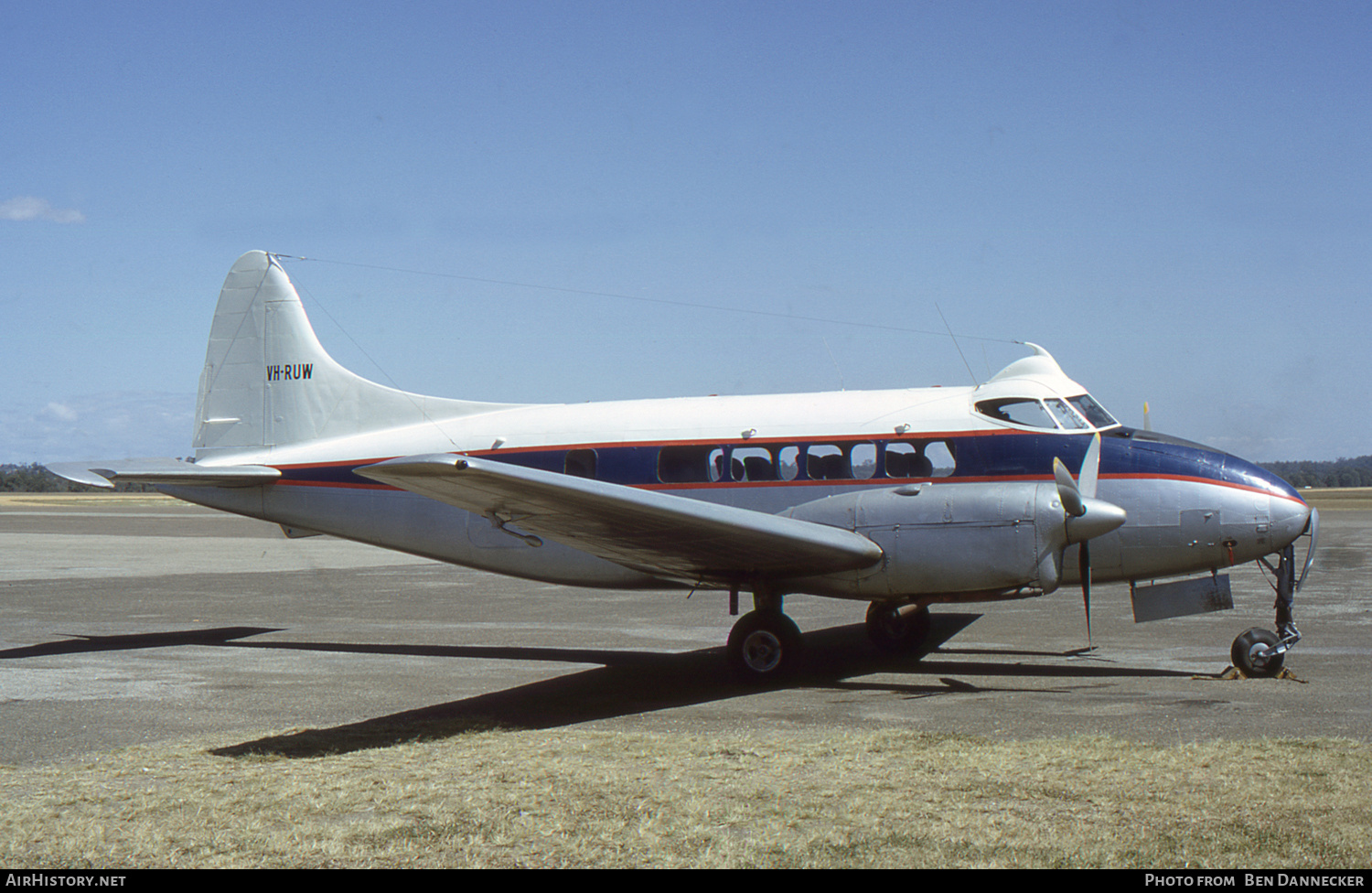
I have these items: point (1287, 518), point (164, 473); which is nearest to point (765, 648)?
point (1287, 518)

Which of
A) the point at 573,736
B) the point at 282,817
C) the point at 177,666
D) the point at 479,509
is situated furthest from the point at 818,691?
the point at 177,666

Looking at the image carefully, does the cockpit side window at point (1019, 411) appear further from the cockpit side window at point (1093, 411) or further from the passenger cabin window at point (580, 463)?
the passenger cabin window at point (580, 463)

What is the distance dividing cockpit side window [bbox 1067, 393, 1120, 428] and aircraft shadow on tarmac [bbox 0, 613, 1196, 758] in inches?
113

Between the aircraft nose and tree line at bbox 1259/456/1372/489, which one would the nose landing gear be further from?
tree line at bbox 1259/456/1372/489

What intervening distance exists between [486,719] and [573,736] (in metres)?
1.22

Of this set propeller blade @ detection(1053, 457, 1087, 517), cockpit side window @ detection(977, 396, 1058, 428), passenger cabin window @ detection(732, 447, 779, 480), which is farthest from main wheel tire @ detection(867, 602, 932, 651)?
propeller blade @ detection(1053, 457, 1087, 517)

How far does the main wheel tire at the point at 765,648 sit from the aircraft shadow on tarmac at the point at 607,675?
168 mm

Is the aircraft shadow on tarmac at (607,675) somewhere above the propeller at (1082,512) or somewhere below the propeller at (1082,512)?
below

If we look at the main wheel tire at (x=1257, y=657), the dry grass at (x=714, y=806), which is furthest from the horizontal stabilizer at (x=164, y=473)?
the main wheel tire at (x=1257, y=657)

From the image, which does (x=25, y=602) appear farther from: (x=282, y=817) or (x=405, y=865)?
(x=405, y=865)

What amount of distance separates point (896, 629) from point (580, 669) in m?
4.27

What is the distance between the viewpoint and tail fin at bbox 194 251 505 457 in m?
15.4

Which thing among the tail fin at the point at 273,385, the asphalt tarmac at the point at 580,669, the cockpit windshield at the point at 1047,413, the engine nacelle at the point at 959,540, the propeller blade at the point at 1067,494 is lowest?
the asphalt tarmac at the point at 580,669

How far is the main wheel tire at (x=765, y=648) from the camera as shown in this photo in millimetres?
11453
